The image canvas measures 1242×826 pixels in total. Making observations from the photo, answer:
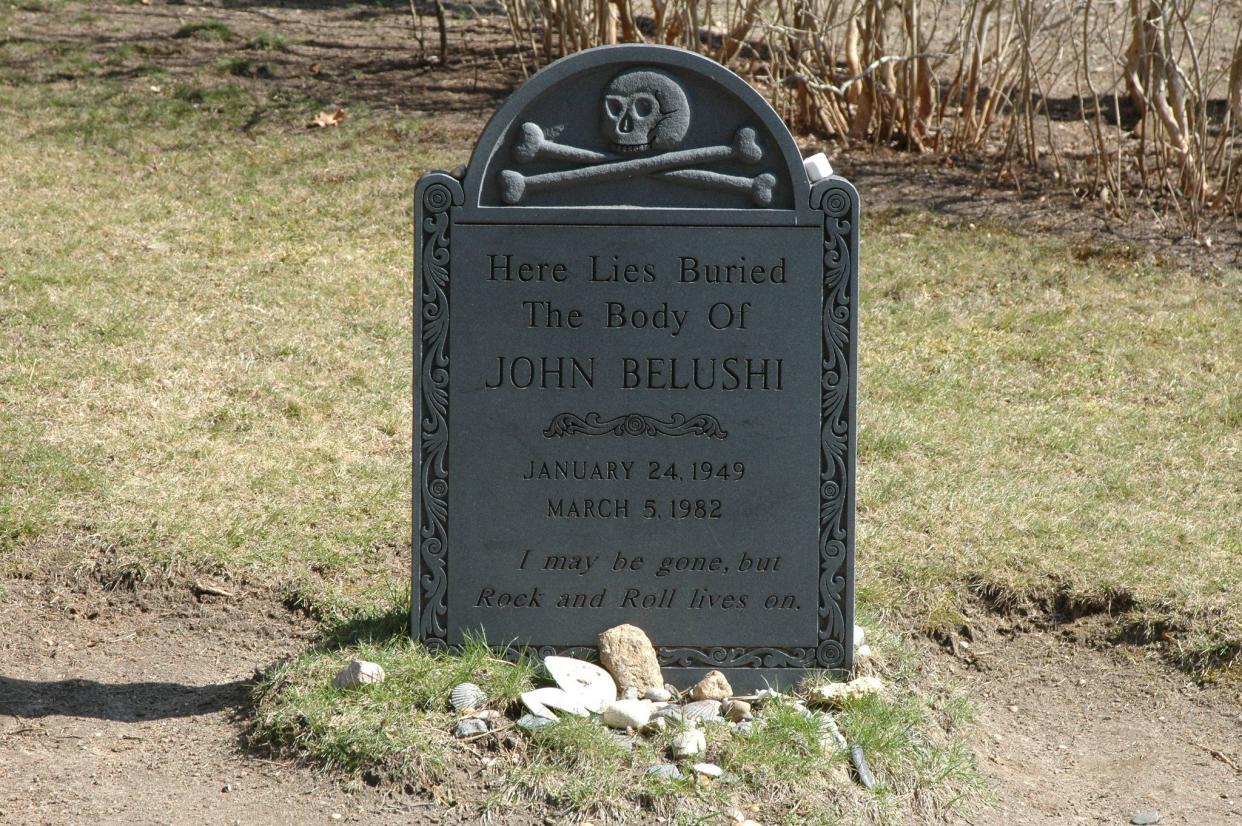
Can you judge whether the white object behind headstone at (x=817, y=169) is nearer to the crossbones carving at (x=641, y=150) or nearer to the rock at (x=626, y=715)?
the crossbones carving at (x=641, y=150)

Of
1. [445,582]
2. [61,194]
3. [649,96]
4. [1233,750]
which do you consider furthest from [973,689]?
[61,194]

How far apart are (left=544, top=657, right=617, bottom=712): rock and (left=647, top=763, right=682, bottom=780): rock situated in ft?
1.07

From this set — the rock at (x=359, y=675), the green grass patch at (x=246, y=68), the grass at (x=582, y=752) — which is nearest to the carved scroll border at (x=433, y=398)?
the grass at (x=582, y=752)

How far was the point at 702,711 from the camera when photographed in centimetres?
381

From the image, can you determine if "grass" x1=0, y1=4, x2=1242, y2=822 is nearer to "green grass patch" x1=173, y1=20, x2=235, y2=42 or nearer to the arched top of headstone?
the arched top of headstone

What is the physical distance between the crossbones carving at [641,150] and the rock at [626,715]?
4.87ft

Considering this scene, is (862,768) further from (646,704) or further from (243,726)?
(243,726)

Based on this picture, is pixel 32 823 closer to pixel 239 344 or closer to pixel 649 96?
pixel 649 96

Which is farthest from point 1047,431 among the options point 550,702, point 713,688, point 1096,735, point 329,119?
point 329,119

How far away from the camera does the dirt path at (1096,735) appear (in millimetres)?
3842

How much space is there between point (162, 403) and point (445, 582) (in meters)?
2.68

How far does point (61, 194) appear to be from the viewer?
8.52 meters

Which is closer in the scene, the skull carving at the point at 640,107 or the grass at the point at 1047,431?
the skull carving at the point at 640,107

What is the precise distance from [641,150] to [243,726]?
2069 mm
